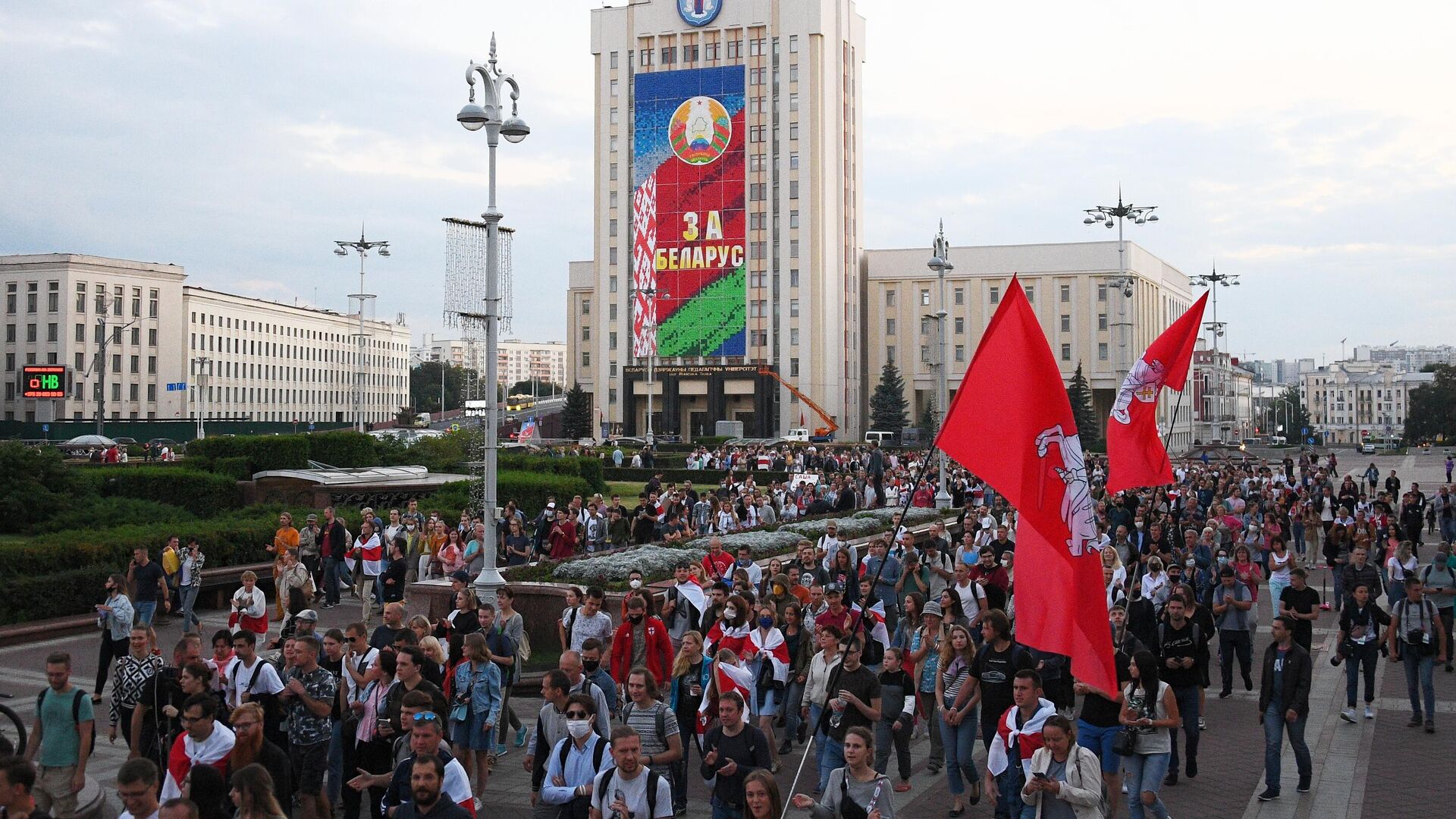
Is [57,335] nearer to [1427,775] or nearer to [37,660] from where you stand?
[37,660]

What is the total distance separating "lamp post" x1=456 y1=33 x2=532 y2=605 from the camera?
15180 mm

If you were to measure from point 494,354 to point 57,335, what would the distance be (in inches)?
3413

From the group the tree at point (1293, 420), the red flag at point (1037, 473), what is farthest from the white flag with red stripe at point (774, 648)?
the tree at point (1293, 420)

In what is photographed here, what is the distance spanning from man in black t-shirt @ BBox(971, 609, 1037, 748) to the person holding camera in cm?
535

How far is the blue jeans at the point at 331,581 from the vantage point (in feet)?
67.1

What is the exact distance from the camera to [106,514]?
80.8ft

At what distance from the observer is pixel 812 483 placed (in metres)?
35.1

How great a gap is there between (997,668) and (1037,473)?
1809 millimetres

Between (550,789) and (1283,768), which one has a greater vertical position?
(550,789)

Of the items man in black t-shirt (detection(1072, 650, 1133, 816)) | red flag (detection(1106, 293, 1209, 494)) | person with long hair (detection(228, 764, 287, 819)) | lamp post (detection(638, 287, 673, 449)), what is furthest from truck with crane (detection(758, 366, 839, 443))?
person with long hair (detection(228, 764, 287, 819))

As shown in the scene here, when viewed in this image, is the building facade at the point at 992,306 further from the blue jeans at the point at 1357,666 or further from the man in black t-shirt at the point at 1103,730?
Result: the man in black t-shirt at the point at 1103,730

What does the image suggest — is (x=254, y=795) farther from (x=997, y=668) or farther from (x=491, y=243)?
(x=491, y=243)

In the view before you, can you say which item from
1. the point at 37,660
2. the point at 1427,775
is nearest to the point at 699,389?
the point at 37,660

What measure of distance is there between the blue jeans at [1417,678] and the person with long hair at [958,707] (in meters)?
5.33
